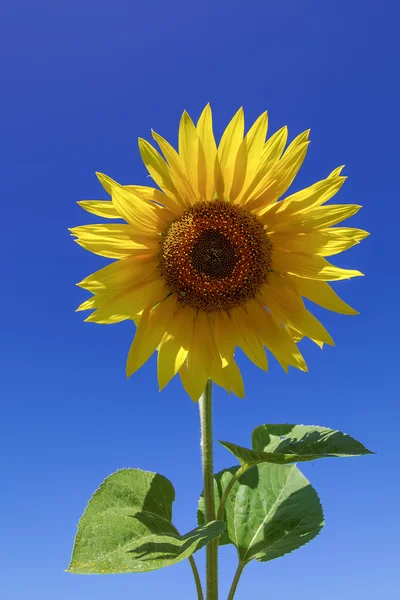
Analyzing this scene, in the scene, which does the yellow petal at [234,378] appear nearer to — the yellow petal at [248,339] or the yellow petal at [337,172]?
the yellow petal at [248,339]

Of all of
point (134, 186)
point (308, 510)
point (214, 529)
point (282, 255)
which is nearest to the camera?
point (214, 529)

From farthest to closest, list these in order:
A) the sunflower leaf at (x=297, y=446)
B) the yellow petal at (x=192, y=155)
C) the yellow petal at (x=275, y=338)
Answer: the yellow petal at (x=275, y=338)
the yellow petal at (x=192, y=155)
the sunflower leaf at (x=297, y=446)

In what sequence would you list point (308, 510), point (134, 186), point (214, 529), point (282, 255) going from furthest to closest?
1. point (308, 510)
2. point (282, 255)
3. point (134, 186)
4. point (214, 529)

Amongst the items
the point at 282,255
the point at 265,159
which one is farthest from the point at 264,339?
the point at 265,159

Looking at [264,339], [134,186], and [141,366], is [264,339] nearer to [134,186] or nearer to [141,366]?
[141,366]

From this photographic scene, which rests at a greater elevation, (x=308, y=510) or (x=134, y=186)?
(x=134, y=186)

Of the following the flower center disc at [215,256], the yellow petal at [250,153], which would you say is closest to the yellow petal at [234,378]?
the flower center disc at [215,256]
